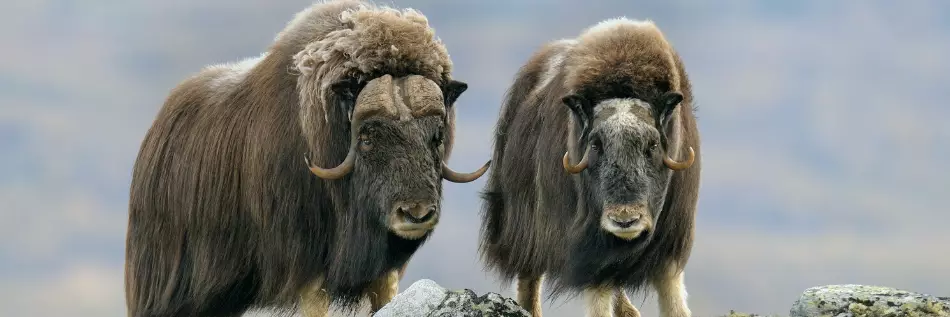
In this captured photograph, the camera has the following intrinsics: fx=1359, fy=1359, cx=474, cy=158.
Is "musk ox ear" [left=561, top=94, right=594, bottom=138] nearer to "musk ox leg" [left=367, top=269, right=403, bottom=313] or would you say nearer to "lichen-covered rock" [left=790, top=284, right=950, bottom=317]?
"musk ox leg" [left=367, top=269, right=403, bottom=313]

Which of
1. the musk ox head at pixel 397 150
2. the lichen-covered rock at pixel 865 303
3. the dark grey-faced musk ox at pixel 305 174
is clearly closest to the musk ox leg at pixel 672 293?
the lichen-covered rock at pixel 865 303

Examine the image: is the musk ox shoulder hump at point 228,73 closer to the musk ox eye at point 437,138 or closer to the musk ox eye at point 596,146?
the musk ox eye at point 437,138

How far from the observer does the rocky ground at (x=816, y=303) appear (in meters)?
5.39

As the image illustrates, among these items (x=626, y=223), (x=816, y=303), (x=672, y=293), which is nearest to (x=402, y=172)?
(x=626, y=223)

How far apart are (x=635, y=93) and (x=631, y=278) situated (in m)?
0.94

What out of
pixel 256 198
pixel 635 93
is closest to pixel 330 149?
pixel 256 198

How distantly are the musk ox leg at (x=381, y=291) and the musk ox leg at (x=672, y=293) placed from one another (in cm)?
128

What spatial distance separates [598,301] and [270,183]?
5.42ft

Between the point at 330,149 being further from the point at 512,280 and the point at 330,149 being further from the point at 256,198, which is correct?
the point at 512,280

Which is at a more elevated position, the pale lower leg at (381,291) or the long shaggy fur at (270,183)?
the long shaggy fur at (270,183)

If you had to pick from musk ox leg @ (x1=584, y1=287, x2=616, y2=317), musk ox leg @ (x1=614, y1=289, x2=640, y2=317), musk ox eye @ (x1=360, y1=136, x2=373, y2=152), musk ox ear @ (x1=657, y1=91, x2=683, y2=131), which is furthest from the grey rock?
A: musk ox leg @ (x1=614, y1=289, x2=640, y2=317)

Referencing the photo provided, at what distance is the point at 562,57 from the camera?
6801mm

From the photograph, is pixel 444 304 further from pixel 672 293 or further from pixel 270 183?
pixel 672 293

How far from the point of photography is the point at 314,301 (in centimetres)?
639
